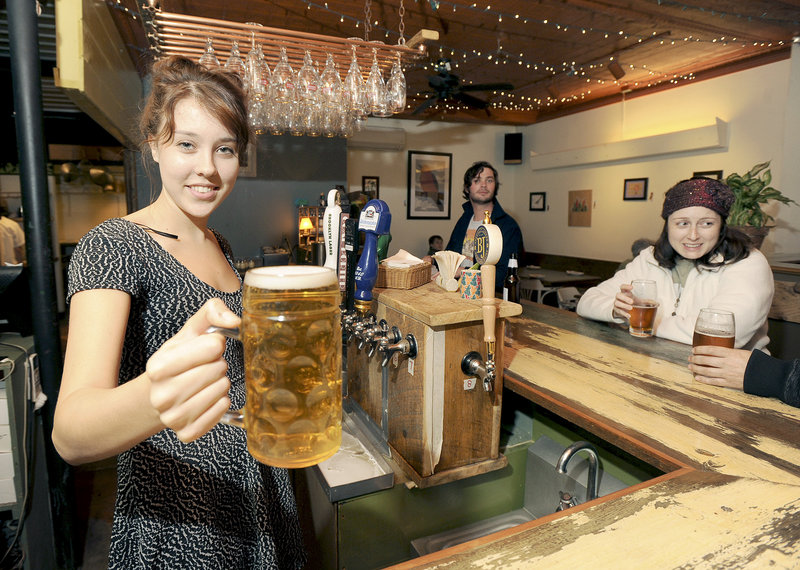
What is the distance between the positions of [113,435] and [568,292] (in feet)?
18.4

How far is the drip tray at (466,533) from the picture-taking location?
1428 mm

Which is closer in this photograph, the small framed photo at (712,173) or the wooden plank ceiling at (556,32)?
the wooden plank ceiling at (556,32)

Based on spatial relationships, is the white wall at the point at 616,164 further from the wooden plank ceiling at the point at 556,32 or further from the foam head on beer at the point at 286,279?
the foam head on beer at the point at 286,279

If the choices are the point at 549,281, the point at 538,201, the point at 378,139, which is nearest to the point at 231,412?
the point at 549,281

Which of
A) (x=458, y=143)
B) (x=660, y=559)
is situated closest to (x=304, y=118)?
(x=660, y=559)

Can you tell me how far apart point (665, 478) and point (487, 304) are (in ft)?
1.69

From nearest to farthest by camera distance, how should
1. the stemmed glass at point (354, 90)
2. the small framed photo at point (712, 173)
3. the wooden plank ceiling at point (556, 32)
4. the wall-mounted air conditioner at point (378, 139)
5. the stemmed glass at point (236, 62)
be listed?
the stemmed glass at point (236, 62)
the stemmed glass at point (354, 90)
the wooden plank ceiling at point (556, 32)
the small framed photo at point (712, 173)
the wall-mounted air conditioner at point (378, 139)

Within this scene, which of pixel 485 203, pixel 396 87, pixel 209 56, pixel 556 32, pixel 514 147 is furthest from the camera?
pixel 514 147

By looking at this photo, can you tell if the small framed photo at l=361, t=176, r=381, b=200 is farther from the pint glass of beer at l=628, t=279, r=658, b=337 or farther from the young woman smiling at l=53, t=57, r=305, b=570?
the young woman smiling at l=53, t=57, r=305, b=570

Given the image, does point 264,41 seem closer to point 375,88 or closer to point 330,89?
point 330,89

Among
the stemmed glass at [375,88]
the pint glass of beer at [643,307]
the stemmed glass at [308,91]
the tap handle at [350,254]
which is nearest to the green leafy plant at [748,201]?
the pint glass of beer at [643,307]

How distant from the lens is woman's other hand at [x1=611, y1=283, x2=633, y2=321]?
198 cm

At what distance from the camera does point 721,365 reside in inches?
53.9

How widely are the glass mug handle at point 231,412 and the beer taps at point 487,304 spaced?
728 millimetres
